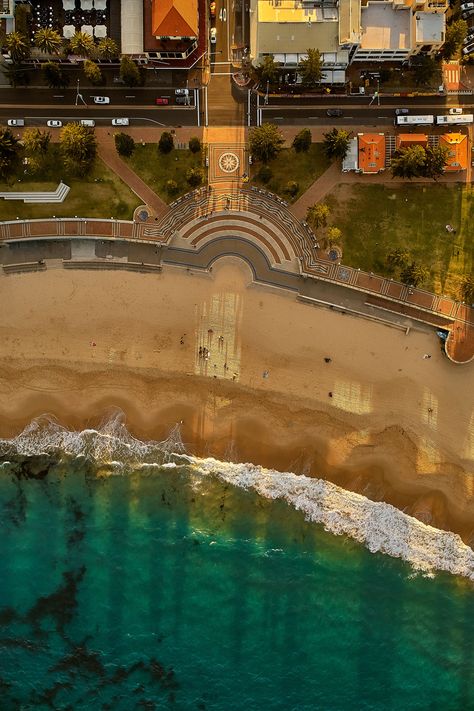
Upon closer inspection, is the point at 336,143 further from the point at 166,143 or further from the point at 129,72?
the point at 129,72

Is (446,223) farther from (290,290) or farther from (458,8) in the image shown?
(458,8)

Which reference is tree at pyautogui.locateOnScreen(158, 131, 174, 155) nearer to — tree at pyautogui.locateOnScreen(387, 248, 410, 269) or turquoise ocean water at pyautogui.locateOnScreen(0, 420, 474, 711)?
tree at pyautogui.locateOnScreen(387, 248, 410, 269)

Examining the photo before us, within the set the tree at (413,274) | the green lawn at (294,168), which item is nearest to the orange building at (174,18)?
the green lawn at (294,168)

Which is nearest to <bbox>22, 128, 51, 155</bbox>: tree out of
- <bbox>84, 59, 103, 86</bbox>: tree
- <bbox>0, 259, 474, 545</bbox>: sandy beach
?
<bbox>84, 59, 103, 86</bbox>: tree

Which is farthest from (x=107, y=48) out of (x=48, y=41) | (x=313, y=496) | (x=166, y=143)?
(x=313, y=496)

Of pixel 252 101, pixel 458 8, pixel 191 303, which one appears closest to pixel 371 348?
pixel 191 303

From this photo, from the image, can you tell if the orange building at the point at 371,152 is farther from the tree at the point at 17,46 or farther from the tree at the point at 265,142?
the tree at the point at 17,46
